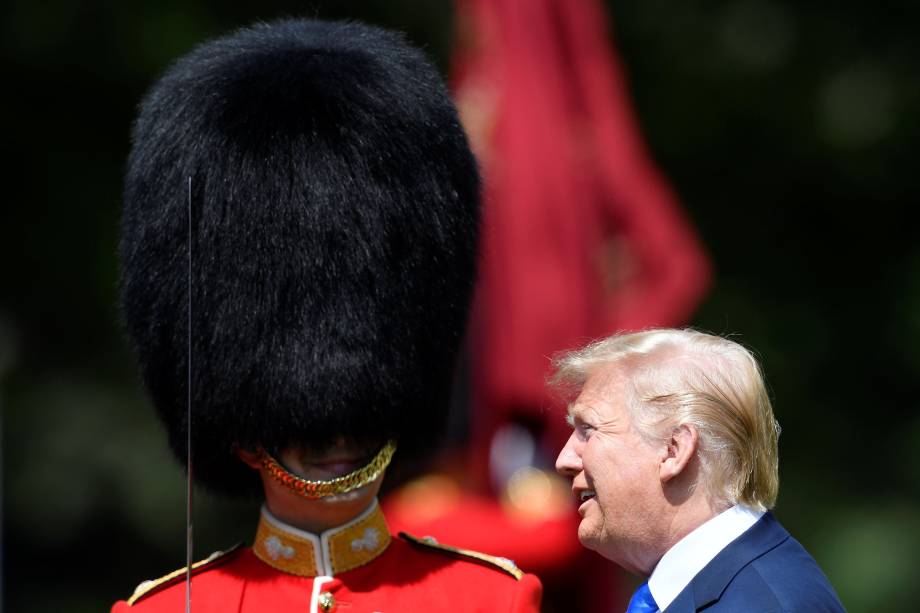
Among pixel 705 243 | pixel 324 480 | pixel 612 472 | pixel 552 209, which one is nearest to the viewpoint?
pixel 612 472

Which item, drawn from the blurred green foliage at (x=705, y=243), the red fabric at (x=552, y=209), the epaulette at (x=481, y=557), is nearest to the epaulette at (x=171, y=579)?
the epaulette at (x=481, y=557)

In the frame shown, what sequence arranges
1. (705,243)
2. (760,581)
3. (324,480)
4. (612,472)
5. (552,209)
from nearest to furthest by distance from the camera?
(760,581) → (612,472) → (324,480) → (552,209) → (705,243)

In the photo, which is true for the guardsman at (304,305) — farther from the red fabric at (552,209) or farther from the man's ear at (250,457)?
the red fabric at (552,209)

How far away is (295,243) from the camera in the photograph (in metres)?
2.52

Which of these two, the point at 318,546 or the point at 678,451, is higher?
the point at 678,451

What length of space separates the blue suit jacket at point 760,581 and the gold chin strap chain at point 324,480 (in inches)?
19.7

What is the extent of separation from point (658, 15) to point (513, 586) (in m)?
5.54

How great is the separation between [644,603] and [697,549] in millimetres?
118

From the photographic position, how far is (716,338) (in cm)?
230

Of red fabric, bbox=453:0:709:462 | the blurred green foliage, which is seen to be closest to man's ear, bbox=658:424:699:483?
red fabric, bbox=453:0:709:462

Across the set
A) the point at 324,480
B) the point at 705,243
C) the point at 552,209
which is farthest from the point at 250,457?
the point at 705,243

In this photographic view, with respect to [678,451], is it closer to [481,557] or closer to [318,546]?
[481,557]

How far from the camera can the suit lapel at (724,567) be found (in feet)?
7.11

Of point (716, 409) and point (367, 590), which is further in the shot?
point (367, 590)
